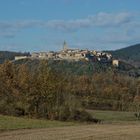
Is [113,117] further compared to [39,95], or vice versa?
[113,117]

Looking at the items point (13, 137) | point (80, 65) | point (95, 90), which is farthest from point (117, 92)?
point (13, 137)

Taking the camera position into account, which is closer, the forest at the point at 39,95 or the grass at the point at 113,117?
the forest at the point at 39,95

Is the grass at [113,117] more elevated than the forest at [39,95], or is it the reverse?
the forest at [39,95]

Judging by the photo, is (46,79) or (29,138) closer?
(29,138)

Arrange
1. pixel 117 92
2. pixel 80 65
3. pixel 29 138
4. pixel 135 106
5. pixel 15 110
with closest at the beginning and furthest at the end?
pixel 29 138 < pixel 15 110 < pixel 135 106 < pixel 117 92 < pixel 80 65

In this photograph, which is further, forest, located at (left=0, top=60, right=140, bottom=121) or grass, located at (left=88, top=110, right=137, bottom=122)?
grass, located at (left=88, top=110, right=137, bottom=122)

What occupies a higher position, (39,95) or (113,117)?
(39,95)

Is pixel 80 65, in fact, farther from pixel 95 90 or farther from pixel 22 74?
pixel 22 74

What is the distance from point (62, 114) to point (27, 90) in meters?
7.19

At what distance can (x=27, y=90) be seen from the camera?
64.4 metres

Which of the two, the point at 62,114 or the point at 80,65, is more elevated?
the point at 80,65

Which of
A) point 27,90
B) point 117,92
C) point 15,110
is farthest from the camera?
point 117,92

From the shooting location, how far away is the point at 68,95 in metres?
65.9

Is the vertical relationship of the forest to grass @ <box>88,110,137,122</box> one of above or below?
above
